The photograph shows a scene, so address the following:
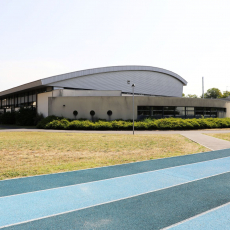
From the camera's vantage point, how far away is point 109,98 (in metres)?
30.3

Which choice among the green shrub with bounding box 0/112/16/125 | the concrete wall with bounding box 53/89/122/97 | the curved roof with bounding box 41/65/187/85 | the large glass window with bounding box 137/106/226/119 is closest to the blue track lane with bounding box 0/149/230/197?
the large glass window with bounding box 137/106/226/119

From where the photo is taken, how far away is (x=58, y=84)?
3606 centimetres

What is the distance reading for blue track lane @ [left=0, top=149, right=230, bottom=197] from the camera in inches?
246

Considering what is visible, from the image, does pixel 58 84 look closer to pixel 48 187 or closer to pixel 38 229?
pixel 48 187

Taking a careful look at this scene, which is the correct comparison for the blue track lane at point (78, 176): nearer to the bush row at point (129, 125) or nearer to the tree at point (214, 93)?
the bush row at point (129, 125)

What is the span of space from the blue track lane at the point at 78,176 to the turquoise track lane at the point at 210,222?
3.44m

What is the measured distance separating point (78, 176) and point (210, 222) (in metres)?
4.40

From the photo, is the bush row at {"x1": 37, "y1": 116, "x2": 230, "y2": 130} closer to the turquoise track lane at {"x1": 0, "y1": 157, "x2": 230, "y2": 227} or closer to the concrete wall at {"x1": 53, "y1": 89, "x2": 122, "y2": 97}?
the concrete wall at {"x1": 53, "y1": 89, "x2": 122, "y2": 97}

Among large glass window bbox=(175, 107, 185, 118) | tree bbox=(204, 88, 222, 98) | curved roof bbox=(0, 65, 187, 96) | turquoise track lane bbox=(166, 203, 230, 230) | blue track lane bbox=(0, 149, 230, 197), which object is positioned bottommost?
blue track lane bbox=(0, 149, 230, 197)

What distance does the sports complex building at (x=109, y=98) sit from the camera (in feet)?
99.5

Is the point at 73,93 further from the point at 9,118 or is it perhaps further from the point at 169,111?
the point at 9,118

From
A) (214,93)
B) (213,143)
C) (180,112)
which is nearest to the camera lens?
(213,143)

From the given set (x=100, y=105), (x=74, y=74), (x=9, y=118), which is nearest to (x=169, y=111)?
(x=100, y=105)

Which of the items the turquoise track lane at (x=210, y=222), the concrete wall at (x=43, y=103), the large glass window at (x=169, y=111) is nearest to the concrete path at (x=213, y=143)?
the turquoise track lane at (x=210, y=222)
